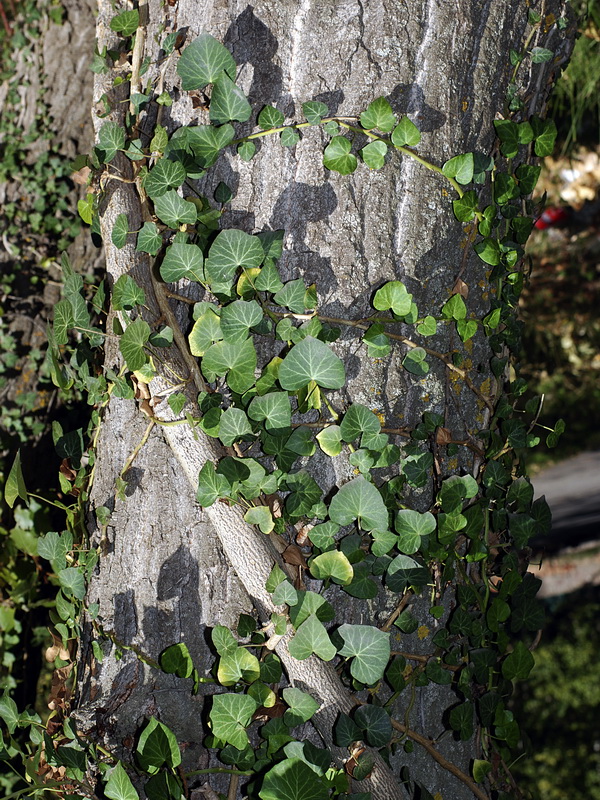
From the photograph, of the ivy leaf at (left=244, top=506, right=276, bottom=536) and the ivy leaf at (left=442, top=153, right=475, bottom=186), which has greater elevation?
the ivy leaf at (left=442, top=153, right=475, bottom=186)

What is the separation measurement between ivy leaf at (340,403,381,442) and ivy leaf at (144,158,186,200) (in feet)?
1.27

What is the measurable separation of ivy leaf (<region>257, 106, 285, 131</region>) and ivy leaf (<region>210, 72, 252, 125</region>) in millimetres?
26

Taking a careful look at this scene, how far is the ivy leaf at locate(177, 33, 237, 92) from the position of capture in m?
0.85

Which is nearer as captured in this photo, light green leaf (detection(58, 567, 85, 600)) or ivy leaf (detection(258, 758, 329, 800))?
ivy leaf (detection(258, 758, 329, 800))

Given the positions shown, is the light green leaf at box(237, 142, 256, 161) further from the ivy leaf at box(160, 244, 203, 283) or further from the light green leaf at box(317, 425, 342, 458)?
the light green leaf at box(317, 425, 342, 458)

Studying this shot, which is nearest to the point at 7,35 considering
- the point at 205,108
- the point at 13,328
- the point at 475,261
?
the point at 13,328

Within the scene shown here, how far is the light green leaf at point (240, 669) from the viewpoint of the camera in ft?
2.88

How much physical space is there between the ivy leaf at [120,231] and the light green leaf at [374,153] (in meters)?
0.35

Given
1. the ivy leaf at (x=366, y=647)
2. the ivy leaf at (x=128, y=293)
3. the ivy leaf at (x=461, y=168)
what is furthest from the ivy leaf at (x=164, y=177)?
the ivy leaf at (x=366, y=647)

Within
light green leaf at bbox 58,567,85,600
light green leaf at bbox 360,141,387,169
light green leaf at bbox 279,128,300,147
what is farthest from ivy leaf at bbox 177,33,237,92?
light green leaf at bbox 58,567,85,600

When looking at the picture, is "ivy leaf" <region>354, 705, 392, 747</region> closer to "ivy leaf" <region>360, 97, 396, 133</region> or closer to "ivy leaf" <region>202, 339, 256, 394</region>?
"ivy leaf" <region>202, 339, 256, 394</region>

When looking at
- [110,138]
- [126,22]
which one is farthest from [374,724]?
[126,22]

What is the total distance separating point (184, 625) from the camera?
3.04 ft

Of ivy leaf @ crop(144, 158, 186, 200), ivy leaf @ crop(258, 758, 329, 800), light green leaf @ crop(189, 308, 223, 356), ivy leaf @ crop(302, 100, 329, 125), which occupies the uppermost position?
ivy leaf @ crop(302, 100, 329, 125)
